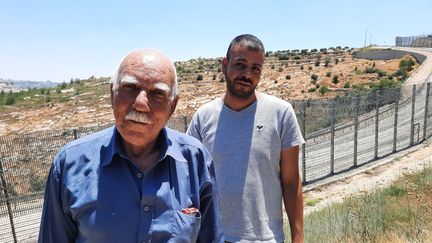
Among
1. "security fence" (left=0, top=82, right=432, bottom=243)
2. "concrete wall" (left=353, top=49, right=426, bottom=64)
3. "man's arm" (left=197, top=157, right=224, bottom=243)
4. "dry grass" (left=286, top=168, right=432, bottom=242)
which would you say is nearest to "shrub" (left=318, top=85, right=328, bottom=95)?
"concrete wall" (left=353, top=49, right=426, bottom=64)

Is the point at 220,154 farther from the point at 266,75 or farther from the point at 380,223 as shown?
the point at 266,75

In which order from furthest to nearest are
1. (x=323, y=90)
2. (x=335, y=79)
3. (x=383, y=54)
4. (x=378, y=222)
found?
(x=383, y=54), (x=335, y=79), (x=323, y=90), (x=378, y=222)

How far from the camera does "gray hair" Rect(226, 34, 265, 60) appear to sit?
2.86m

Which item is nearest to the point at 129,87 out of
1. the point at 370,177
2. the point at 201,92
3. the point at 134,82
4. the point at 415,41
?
the point at 134,82

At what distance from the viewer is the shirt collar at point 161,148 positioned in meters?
1.70

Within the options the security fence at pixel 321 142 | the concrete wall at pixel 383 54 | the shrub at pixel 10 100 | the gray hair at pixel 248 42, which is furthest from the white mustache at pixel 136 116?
the shrub at pixel 10 100

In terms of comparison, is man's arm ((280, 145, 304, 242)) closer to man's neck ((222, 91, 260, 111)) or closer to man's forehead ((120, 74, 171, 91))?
man's neck ((222, 91, 260, 111))

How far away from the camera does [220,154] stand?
9.48 ft

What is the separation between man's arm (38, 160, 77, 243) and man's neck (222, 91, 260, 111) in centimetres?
146

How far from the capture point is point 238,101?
9.52 feet

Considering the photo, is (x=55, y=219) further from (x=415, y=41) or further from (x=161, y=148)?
(x=415, y=41)

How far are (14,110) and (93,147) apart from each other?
4692 centimetres

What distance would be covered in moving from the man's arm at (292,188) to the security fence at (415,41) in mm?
69888

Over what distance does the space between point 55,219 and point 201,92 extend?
136 feet
